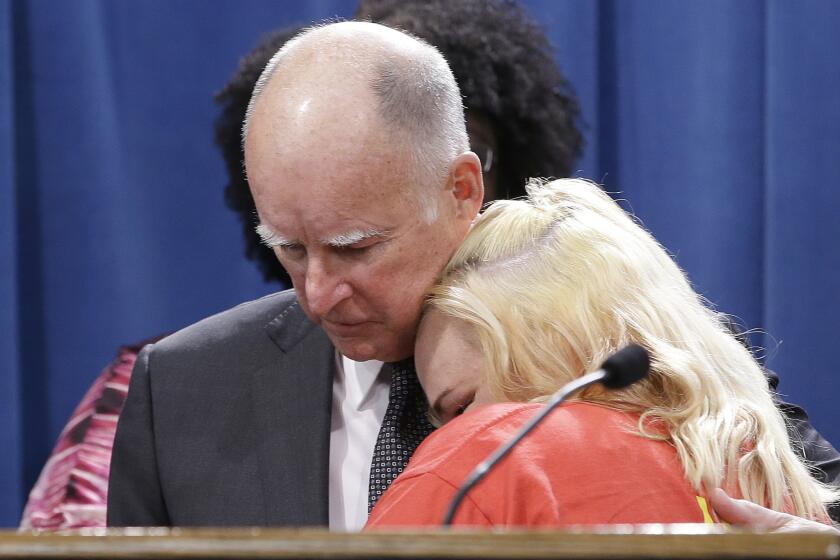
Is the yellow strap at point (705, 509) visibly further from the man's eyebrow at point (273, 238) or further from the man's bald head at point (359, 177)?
the man's eyebrow at point (273, 238)

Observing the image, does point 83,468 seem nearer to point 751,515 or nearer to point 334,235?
point 334,235

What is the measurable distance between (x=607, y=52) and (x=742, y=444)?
66.4 inches

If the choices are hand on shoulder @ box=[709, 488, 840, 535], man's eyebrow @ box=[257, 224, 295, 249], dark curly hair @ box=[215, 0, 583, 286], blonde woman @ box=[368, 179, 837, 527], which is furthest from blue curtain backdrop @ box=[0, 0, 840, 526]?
hand on shoulder @ box=[709, 488, 840, 535]

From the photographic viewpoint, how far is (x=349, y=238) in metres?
1.39

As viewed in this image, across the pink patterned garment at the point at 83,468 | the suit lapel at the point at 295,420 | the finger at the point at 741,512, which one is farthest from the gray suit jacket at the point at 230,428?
the finger at the point at 741,512

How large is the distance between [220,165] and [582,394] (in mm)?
1737

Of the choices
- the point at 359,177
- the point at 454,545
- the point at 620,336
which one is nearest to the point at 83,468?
the point at 359,177

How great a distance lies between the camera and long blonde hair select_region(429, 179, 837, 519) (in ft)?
3.85

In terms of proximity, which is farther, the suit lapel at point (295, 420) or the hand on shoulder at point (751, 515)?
the suit lapel at point (295, 420)

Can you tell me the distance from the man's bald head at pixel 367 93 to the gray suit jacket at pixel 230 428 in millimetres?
370

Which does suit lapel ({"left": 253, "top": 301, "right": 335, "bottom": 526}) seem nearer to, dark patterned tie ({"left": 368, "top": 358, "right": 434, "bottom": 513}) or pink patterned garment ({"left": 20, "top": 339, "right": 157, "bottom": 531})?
dark patterned tie ({"left": 368, "top": 358, "right": 434, "bottom": 513})

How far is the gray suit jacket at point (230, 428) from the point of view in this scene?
1587mm

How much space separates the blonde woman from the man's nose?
0.11 metres

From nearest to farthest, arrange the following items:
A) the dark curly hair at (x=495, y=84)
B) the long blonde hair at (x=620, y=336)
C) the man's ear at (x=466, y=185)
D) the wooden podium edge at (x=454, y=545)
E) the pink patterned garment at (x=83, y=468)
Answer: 1. the wooden podium edge at (x=454, y=545)
2. the long blonde hair at (x=620, y=336)
3. the man's ear at (x=466, y=185)
4. the pink patterned garment at (x=83, y=468)
5. the dark curly hair at (x=495, y=84)
